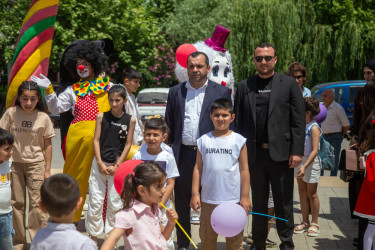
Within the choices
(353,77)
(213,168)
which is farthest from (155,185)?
(353,77)

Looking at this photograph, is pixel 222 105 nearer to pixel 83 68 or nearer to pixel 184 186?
pixel 184 186

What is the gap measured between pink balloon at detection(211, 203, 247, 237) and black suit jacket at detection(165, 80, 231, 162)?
1.22 metres

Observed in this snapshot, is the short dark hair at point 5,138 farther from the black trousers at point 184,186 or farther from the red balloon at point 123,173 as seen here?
the black trousers at point 184,186

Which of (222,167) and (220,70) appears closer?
(222,167)

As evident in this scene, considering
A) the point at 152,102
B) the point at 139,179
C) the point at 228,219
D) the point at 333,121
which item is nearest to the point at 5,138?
the point at 139,179

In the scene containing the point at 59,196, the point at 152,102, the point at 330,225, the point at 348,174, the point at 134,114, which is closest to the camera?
the point at 59,196

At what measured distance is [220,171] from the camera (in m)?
4.65

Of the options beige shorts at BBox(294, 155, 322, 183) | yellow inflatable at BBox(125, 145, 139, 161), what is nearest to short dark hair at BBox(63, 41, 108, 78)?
yellow inflatable at BBox(125, 145, 139, 161)

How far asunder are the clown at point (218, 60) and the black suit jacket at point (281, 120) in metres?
1.47

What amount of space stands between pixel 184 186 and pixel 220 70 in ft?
6.49

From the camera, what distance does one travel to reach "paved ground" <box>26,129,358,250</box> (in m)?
6.03

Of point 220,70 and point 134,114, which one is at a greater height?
point 220,70

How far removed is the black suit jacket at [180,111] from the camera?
17.6 ft

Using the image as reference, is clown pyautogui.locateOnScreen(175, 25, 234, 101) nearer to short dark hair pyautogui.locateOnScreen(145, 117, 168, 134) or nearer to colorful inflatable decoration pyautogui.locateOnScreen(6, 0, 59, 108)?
colorful inflatable decoration pyautogui.locateOnScreen(6, 0, 59, 108)
